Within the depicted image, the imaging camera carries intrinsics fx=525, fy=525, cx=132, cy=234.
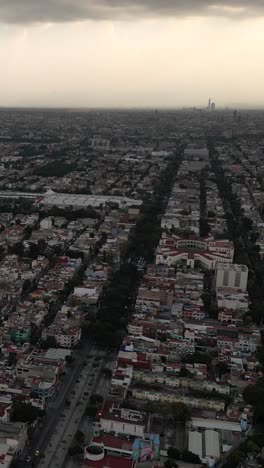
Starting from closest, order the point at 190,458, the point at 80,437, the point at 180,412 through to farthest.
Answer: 1. the point at 190,458
2. the point at 80,437
3. the point at 180,412

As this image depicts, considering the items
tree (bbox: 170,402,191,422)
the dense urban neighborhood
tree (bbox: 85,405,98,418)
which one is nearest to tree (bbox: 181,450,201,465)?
the dense urban neighborhood

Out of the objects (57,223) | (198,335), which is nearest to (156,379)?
(198,335)

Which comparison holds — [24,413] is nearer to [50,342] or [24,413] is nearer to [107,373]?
[107,373]

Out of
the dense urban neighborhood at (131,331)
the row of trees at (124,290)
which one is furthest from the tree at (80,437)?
the row of trees at (124,290)

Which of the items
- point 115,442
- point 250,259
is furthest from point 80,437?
point 250,259

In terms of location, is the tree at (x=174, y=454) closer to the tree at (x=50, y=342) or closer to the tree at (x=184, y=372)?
the tree at (x=184, y=372)

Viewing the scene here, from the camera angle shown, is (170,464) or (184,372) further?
(184,372)

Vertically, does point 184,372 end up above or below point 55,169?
above

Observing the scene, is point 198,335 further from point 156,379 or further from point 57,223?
point 57,223

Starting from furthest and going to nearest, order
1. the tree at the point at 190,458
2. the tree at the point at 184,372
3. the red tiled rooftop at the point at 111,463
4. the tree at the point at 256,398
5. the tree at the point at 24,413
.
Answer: the tree at the point at 184,372 < the tree at the point at 256,398 < the tree at the point at 24,413 < the tree at the point at 190,458 < the red tiled rooftop at the point at 111,463
